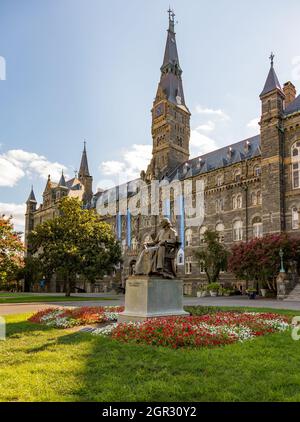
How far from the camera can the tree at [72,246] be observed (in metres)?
34.6

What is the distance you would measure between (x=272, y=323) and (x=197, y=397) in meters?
7.23

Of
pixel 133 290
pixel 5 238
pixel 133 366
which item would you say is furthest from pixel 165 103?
pixel 133 366

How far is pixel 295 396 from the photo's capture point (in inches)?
200

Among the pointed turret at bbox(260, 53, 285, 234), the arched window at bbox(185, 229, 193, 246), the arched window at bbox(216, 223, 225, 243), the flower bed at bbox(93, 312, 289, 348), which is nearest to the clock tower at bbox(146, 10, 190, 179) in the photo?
the arched window at bbox(185, 229, 193, 246)

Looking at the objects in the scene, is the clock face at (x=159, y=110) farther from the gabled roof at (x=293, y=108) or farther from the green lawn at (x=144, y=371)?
the green lawn at (x=144, y=371)

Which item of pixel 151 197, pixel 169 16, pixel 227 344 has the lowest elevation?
pixel 227 344

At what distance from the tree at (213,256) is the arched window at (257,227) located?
3836mm

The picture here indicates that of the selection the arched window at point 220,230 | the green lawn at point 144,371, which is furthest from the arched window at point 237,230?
the green lawn at point 144,371

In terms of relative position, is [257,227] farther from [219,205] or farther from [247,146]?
[247,146]

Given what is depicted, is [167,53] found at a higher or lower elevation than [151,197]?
higher

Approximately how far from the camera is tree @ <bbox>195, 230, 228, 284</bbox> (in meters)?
A: 40.3
